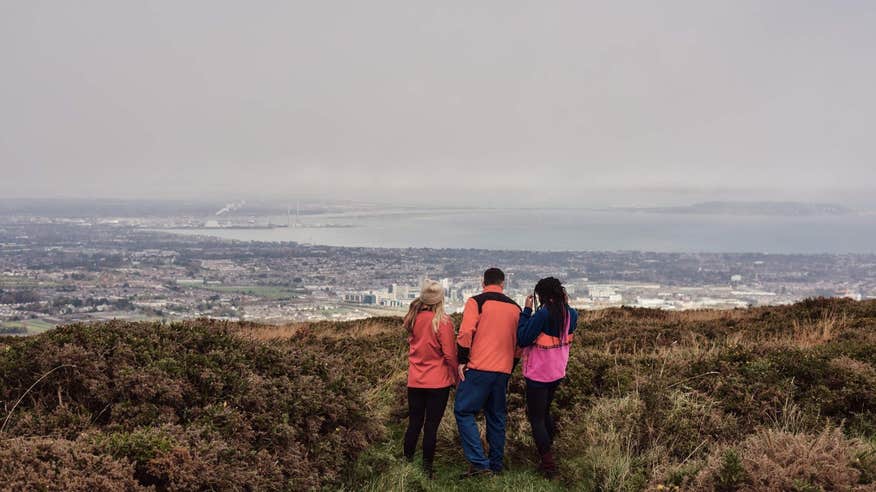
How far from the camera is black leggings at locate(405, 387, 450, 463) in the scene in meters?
6.21

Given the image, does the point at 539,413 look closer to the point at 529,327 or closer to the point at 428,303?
the point at 529,327

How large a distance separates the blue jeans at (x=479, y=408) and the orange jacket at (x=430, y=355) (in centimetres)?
22

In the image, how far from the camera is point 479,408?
242 inches

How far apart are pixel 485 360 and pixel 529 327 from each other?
56 centimetres

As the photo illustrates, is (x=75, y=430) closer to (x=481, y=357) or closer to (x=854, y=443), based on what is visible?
(x=481, y=357)

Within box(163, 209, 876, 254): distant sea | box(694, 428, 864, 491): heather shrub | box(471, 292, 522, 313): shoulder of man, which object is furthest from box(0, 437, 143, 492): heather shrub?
box(163, 209, 876, 254): distant sea

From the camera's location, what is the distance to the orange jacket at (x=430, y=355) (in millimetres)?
6129

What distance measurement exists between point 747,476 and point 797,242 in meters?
116

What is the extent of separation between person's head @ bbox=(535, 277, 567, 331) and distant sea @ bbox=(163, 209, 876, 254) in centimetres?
6958

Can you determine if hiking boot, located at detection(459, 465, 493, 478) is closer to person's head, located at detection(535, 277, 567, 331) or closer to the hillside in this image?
the hillside

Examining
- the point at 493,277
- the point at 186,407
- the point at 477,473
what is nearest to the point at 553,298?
the point at 493,277

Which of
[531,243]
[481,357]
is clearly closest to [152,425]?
[481,357]

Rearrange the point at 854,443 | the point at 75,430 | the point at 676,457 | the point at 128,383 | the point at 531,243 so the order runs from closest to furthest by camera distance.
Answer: the point at 75,430 → the point at 128,383 → the point at 854,443 → the point at 676,457 → the point at 531,243

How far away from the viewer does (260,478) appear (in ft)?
15.0
